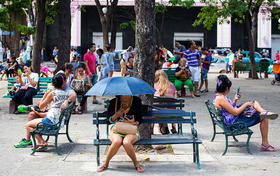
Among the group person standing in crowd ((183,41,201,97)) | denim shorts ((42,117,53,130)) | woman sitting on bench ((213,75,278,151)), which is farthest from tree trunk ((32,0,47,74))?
woman sitting on bench ((213,75,278,151))

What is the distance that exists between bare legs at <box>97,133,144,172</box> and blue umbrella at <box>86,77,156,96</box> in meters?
0.65

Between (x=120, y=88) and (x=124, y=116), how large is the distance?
0.52m

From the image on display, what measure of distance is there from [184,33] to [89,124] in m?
39.1

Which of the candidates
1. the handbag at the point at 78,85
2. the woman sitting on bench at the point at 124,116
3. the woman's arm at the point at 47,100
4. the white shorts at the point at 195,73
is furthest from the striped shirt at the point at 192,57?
the woman sitting on bench at the point at 124,116

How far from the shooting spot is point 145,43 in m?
7.81

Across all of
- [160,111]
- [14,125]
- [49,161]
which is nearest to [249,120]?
[160,111]

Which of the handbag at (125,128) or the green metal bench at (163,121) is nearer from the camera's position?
the handbag at (125,128)

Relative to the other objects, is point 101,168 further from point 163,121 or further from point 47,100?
point 47,100

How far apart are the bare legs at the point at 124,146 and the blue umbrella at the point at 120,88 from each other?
65cm

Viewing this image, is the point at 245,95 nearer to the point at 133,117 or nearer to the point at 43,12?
the point at 43,12

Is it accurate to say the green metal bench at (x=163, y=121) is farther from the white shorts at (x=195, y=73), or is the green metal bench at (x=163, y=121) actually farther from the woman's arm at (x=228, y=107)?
the white shorts at (x=195, y=73)

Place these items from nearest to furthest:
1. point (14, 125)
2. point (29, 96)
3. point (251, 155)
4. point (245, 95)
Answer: point (251, 155) < point (14, 125) < point (29, 96) < point (245, 95)

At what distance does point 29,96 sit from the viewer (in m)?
12.0

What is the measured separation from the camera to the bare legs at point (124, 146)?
21.4ft
